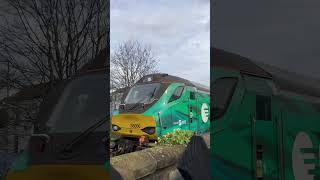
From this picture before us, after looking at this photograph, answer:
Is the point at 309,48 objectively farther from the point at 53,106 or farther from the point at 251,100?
the point at 53,106

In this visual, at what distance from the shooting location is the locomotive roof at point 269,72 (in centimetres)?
201

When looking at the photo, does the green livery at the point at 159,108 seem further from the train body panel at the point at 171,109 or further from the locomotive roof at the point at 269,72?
the locomotive roof at the point at 269,72

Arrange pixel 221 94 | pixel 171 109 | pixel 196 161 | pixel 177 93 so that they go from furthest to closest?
pixel 177 93
pixel 171 109
pixel 196 161
pixel 221 94

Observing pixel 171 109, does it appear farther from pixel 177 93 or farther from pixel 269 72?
pixel 269 72

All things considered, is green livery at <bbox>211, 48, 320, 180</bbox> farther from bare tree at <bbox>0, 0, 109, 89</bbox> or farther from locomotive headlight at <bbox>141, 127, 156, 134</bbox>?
locomotive headlight at <bbox>141, 127, 156, 134</bbox>

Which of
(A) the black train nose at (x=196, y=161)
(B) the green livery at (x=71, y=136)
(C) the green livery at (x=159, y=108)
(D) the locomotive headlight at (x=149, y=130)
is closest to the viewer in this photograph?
(B) the green livery at (x=71, y=136)

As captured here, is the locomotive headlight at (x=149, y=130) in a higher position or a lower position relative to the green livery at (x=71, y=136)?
lower

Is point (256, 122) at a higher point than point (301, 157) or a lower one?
higher

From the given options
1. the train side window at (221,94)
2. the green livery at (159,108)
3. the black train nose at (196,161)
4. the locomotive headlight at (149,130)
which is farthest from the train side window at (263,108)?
the locomotive headlight at (149,130)

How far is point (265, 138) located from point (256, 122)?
82 millimetres

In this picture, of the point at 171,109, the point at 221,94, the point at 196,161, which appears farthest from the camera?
the point at 171,109

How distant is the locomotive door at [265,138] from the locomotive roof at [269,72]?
10cm

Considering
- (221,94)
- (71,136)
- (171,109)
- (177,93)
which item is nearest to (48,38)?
(71,136)

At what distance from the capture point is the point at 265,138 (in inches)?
80.4
